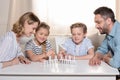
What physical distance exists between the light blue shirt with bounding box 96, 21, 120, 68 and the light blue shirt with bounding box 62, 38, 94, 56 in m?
0.21

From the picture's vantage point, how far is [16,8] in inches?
130

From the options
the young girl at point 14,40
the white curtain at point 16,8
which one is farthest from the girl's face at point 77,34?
the white curtain at point 16,8

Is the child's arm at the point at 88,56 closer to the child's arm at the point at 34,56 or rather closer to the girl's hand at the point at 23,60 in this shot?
the child's arm at the point at 34,56

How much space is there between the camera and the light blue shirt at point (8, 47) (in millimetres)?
2033

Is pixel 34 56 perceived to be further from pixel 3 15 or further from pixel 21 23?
pixel 3 15

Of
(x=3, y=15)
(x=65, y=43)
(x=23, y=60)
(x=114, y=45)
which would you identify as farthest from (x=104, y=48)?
(x=3, y=15)

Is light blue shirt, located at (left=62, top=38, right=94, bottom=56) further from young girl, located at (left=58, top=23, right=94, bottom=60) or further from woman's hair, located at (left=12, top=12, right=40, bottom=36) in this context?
woman's hair, located at (left=12, top=12, right=40, bottom=36)

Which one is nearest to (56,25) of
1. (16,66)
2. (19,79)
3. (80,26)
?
(80,26)

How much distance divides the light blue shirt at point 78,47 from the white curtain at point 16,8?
884mm

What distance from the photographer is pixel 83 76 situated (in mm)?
1715

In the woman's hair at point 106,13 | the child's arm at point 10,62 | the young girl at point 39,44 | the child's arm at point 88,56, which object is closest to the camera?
the child's arm at point 10,62

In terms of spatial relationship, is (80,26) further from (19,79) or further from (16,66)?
(19,79)

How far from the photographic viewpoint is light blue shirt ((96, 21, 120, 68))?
1.98 meters

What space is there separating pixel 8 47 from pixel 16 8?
1.35 m
